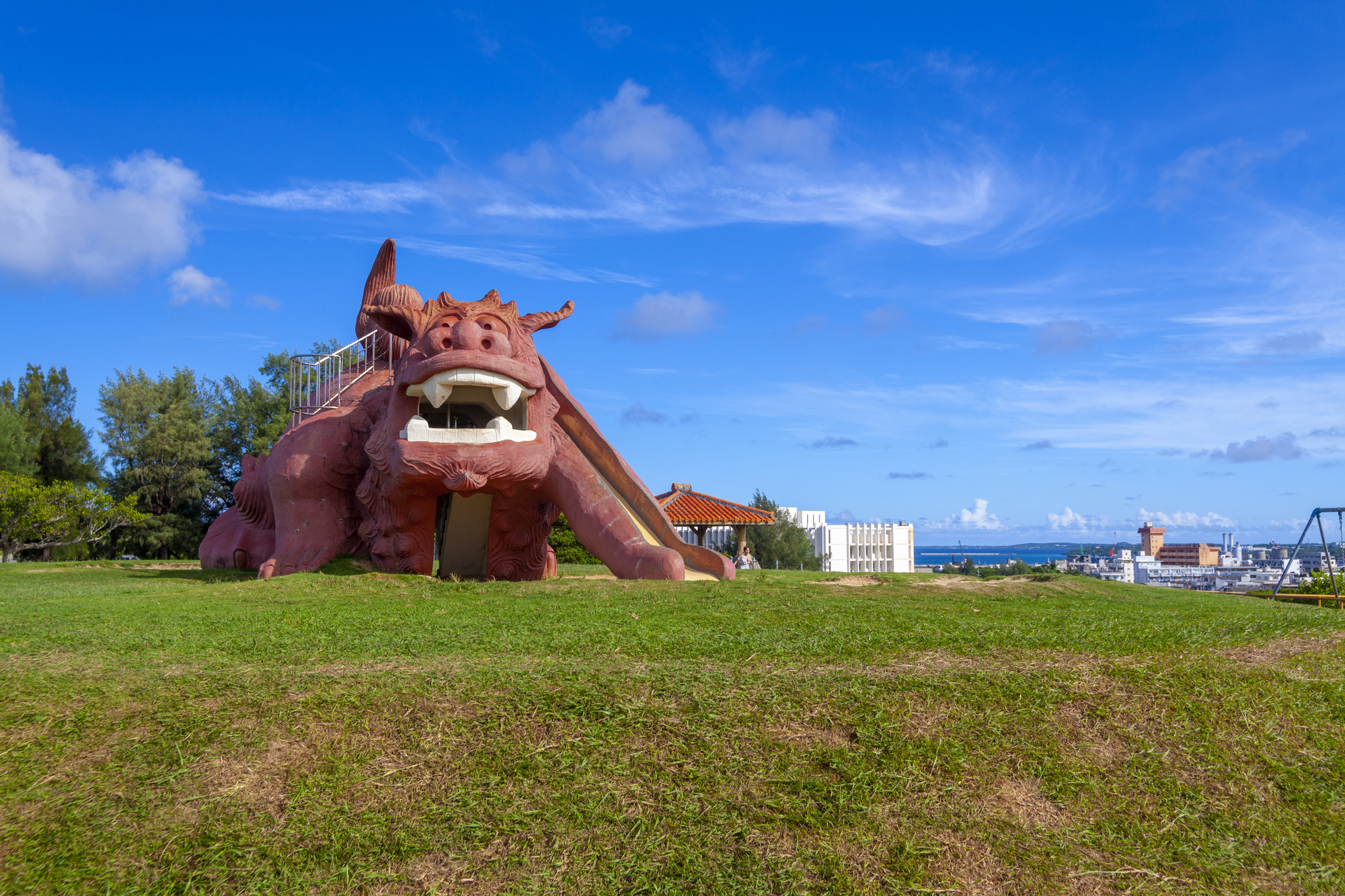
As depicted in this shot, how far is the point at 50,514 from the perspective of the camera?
60.8 feet

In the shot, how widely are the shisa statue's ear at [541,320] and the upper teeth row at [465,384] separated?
3.56 ft

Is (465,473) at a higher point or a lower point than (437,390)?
lower

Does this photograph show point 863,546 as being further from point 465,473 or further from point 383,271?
point 465,473

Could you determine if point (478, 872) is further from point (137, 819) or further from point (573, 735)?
point (137, 819)

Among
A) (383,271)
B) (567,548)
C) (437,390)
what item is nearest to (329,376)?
(383,271)

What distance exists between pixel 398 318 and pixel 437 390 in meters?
1.51

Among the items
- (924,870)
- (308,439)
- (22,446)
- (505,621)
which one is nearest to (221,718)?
(505,621)

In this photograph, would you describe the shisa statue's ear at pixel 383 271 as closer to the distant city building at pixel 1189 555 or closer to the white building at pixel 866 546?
the white building at pixel 866 546

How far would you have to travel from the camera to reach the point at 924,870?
114 inches

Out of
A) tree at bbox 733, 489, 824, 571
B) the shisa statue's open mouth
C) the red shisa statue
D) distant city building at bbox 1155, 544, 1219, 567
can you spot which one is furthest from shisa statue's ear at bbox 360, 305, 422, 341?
distant city building at bbox 1155, 544, 1219, 567

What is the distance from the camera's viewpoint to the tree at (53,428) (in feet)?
84.4

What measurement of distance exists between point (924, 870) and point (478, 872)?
148 centimetres

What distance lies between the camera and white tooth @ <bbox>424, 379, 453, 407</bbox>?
8.46 meters

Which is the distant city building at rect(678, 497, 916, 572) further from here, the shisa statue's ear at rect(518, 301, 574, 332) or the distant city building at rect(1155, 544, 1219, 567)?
the distant city building at rect(1155, 544, 1219, 567)
